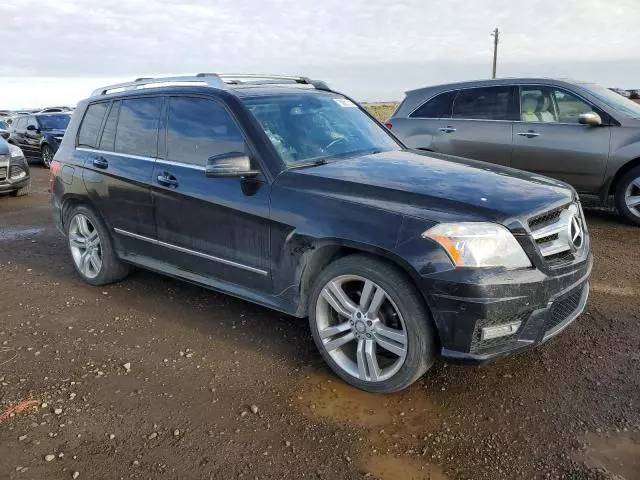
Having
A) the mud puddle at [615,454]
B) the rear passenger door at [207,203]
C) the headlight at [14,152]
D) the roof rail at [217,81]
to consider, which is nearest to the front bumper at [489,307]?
the mud puddle at [615,454]

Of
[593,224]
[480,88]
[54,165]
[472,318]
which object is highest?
[480,88]

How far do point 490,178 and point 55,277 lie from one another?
14.1 feet

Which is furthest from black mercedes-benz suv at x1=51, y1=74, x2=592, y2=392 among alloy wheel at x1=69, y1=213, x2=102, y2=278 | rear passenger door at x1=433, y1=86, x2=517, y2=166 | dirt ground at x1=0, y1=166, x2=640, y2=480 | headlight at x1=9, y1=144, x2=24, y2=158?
headlight at x1=9, y1=144, x2=24, y2=158

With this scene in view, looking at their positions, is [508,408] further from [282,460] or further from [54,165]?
[54,165]

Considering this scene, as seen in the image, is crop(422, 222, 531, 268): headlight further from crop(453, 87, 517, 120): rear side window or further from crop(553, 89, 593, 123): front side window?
crop(453, 87, 517, 120): rear side window

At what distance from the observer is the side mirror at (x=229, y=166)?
3535 millimetres

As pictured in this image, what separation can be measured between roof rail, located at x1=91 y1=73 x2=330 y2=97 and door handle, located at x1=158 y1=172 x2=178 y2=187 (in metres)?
0.73

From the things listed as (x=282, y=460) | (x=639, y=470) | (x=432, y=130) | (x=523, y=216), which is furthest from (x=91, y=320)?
(x=432, y=130)

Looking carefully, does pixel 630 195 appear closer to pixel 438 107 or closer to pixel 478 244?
pixel 438 107

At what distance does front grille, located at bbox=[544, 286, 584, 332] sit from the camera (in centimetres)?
306

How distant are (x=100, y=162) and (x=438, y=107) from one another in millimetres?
4922

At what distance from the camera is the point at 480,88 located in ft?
25.3

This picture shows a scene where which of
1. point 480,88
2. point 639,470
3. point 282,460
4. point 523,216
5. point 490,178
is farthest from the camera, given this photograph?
point 480,88

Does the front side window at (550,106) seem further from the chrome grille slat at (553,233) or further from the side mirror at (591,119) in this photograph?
the chrome grille slat at (553,233)
